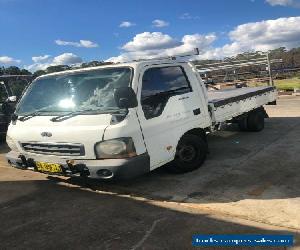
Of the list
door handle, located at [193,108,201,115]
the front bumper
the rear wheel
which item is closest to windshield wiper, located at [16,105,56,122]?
the front bumper

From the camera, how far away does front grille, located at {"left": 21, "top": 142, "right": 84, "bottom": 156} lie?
5238 mm

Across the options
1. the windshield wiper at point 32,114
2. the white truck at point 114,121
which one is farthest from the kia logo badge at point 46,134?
the windshield wiper at point 32,114

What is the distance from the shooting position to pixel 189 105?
6.27m

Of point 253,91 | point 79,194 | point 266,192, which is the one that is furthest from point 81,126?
point 253,91

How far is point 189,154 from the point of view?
6.32m

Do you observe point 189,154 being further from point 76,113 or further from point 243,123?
point 243,123

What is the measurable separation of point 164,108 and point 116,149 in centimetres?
112

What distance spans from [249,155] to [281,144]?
1.08m

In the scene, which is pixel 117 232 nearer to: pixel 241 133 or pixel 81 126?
pixel 81 126

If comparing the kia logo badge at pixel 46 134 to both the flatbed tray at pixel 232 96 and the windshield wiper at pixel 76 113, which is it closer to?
the windshield wiper at pixel 76 113

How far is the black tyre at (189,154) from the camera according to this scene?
6.10 meters

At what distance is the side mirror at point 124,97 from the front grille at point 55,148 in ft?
2.58

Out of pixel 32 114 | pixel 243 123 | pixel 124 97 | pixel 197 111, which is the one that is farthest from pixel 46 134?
pixel 243 123

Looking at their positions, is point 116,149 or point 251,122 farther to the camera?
point 251,122
